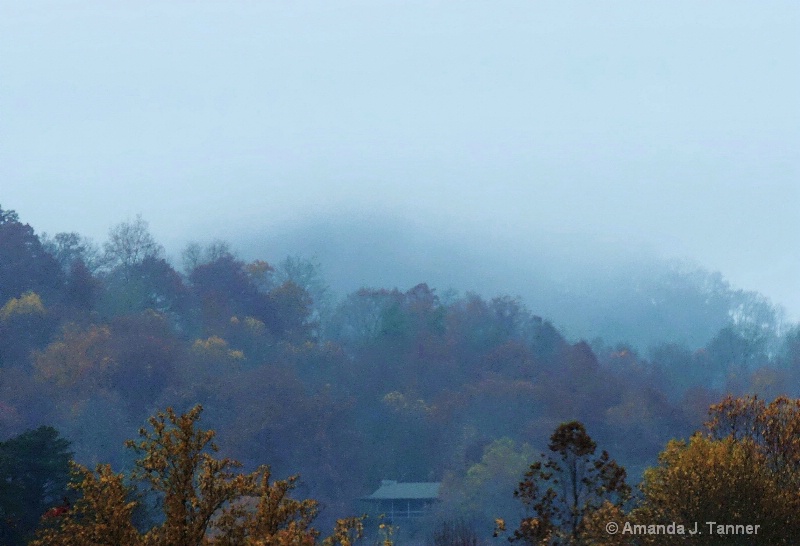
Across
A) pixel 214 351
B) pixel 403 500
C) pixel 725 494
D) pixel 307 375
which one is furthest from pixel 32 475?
pixel 307 375

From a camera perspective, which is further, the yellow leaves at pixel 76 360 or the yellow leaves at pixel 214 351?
the yellow leaves at pixel 214 351

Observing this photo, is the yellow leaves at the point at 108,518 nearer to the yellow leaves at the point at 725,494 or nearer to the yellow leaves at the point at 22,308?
the yellow leaves at the point at 725,494

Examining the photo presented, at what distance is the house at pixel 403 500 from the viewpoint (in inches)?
3024

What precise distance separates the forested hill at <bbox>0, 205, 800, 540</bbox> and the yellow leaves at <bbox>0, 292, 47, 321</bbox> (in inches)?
7.8

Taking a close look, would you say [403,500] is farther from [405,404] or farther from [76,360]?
[76,360]

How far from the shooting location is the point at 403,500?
77750mm

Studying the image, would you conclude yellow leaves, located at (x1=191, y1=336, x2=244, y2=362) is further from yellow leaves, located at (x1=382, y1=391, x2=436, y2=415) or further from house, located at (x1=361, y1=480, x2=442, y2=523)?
house, located at (x1=361, y1=480, x2=442, y2=523)

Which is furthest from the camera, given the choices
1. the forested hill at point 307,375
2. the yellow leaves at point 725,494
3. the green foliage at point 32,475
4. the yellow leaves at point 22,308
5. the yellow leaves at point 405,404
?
the yellow leaves at point 405,404

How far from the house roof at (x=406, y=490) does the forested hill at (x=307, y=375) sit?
Answer: 60.9 inches

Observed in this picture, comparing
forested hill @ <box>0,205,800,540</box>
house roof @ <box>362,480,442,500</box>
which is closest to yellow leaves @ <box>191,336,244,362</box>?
forested hill @ <box>0,205,800,540</box>

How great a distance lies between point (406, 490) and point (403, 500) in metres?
1.17

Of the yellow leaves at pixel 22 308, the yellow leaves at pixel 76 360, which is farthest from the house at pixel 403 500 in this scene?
the yellow leaves at pixel 22 308

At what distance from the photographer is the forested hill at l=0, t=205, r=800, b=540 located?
3007 inches

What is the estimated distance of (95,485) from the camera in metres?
13.1
